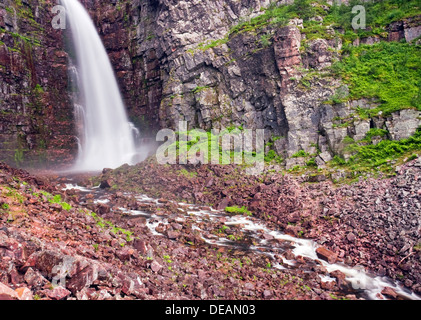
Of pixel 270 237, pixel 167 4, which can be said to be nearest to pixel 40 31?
pixel 167 4

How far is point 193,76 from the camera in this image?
28.0 meters

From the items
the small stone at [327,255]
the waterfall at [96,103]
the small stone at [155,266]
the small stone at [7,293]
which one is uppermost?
the waterfall at [96,103]

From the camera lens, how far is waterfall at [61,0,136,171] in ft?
102

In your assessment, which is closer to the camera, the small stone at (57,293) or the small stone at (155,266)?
the small stone at (57,293)

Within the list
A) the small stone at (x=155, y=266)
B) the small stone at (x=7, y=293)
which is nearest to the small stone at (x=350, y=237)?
the small stone at (x=155, y=266)

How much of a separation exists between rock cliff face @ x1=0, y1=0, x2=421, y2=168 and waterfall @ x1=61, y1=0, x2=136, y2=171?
1335mm

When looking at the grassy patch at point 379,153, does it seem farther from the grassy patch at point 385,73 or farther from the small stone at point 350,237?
the small stone at point 350,237

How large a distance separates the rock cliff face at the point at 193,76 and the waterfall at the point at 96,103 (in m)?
1.33

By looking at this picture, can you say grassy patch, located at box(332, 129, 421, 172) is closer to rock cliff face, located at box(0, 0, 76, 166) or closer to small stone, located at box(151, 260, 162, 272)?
small stone, located at box(151, 260, 162, 272)

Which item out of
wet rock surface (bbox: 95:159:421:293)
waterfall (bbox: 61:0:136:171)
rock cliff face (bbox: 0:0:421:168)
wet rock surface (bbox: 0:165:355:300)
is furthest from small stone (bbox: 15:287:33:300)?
waterfall (bbox: 61:0:136:171)

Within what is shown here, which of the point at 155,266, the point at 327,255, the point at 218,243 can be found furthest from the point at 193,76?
the point at 155,266

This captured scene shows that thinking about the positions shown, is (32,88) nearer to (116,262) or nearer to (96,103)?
(96,103)

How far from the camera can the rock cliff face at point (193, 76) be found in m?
21.5

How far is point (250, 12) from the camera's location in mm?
29906
